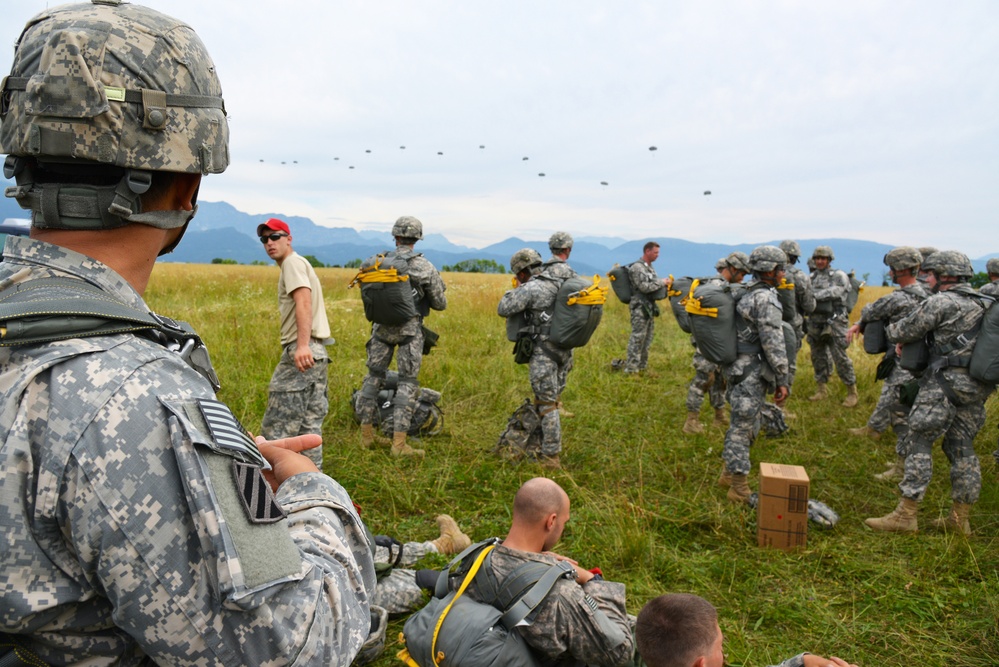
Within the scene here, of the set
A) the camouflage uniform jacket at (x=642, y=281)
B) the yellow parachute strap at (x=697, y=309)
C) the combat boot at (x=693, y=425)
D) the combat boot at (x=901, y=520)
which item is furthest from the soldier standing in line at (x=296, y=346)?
the camouflage uniform jacket at (x=642, y=281)

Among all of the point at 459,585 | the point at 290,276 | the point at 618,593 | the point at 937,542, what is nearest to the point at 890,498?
the point at 937,542

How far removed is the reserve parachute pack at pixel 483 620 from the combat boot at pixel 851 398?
7210 millimetres

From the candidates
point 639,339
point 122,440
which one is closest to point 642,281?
point 639,339

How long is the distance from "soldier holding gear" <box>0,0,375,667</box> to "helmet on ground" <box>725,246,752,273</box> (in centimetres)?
567

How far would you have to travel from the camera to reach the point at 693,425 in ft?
24.9

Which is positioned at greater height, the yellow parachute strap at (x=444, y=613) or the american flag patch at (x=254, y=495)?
the american flag patch at (x=254, y=495)

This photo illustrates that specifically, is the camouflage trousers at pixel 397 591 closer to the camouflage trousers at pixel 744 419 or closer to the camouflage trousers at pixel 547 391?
the camouflage trousers at pixel 547 391

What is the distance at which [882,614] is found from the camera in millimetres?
3932

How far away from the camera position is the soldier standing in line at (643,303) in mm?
9977

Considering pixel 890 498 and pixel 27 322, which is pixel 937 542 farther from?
pixel 27 322

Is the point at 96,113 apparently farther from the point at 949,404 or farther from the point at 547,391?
→ the point at 949,404

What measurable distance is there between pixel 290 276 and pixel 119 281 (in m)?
4.03

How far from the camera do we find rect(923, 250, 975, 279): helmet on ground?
203 inches

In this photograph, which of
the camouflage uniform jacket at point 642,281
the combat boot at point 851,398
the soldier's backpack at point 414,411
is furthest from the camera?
the camouflage uniform jacket at point 642,281
